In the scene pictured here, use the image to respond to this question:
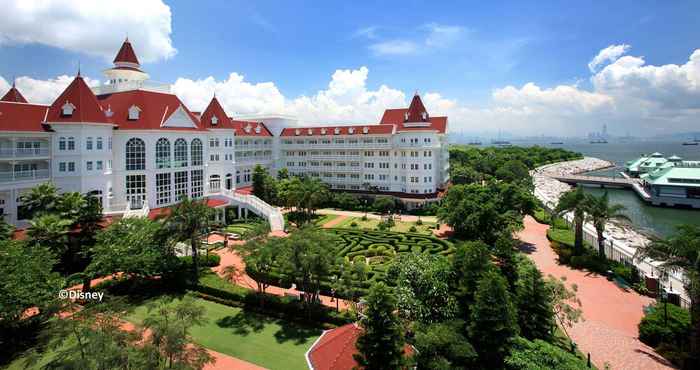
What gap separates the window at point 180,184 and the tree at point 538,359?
3898 centimetres

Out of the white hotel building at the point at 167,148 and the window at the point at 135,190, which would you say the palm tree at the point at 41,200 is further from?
the window at the point at 135,190

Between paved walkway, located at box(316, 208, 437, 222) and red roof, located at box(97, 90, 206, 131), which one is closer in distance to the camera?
red roof, located at box(97, 90, 206, 131)

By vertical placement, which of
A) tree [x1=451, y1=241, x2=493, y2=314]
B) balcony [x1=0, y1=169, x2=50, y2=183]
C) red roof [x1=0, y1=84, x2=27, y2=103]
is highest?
red roof [x1=0, y1=84, x2=27, y2=103]

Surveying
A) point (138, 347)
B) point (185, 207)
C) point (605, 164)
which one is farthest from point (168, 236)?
point (605, 164)

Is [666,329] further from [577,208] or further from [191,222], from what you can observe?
[191,222]

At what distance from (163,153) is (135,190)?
201 inches

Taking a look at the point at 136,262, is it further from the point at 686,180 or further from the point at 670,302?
the point at 686,180

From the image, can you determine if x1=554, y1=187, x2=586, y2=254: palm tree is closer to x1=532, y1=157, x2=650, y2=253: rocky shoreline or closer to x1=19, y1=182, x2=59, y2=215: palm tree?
x1=532, y1=157, x2=650, y2=253: rocky shoreline

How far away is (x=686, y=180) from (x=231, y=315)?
74.2 m

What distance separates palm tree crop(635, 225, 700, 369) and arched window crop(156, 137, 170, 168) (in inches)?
1749

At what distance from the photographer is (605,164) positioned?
13438 centimetres

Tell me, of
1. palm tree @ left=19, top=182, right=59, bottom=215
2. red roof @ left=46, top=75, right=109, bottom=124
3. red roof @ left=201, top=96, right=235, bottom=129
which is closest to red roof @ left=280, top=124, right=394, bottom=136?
red roof @ left=201, top=96, right=235, bottom=129

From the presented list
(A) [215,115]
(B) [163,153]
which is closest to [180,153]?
(B) [163,153]

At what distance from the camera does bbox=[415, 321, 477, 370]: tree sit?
14.8m
